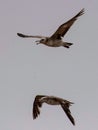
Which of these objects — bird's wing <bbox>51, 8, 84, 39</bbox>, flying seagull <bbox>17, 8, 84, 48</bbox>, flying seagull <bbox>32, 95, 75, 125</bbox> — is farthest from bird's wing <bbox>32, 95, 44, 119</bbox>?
bird's wing <bbox>51, 8, 84, 39</bbox>

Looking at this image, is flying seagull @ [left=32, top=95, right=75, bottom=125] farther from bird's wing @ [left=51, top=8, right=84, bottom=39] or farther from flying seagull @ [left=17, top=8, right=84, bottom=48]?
bird's wing @ [left=51, top=8, right=84, bottom=39]

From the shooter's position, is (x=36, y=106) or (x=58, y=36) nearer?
(x=58, y=36)

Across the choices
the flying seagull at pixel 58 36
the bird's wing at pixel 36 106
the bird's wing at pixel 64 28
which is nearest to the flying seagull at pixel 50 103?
the bird's wing at pixel 36 106

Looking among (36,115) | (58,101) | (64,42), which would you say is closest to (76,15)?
(64,42)

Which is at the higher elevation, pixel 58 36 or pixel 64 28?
pixel 64 28

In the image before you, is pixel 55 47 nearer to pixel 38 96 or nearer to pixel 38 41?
pixel 38 41

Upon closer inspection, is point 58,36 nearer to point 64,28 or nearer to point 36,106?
point 64,28

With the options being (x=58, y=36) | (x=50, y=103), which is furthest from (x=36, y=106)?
(x=58, y=36)

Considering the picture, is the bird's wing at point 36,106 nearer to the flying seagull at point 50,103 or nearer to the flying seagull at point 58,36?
the flying seagull at point 50,103

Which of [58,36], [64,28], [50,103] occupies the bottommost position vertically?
[50,103]
